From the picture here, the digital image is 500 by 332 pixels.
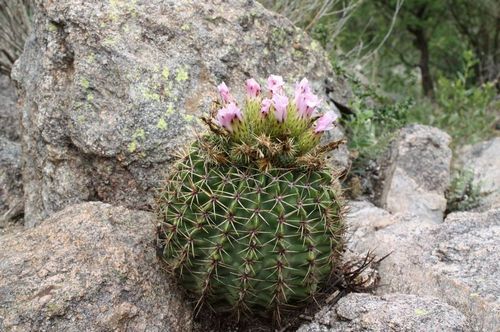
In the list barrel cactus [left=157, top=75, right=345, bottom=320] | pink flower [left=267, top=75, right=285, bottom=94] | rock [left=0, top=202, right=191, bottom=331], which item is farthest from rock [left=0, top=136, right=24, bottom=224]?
pink flower [left=267, top=75, right=285, bottom=94]

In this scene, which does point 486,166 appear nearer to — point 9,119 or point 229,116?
point 229,116

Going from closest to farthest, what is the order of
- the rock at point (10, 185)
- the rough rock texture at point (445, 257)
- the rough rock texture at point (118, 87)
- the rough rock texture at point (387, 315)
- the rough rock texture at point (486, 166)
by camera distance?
the rough rock texture at point (387, 315) < the rough rock texture at point (445, 257) < the rough rock texture at point (118, 87) < the rock at point (10, 185) < the rough rock texture at point (486, 166)

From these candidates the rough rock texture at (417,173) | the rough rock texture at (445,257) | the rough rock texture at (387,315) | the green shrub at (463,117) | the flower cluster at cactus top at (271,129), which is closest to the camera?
the rough rock texture at (387,315)

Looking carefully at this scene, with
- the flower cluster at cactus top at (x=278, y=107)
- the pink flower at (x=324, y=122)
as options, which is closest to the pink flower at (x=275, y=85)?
the flower cluster at cactus top at (x=278, y=107)

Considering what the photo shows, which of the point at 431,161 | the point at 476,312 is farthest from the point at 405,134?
the point at 476,312

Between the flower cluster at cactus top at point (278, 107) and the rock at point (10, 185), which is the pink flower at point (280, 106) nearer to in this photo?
the flower cluster at cactus top at point (278, 107)
